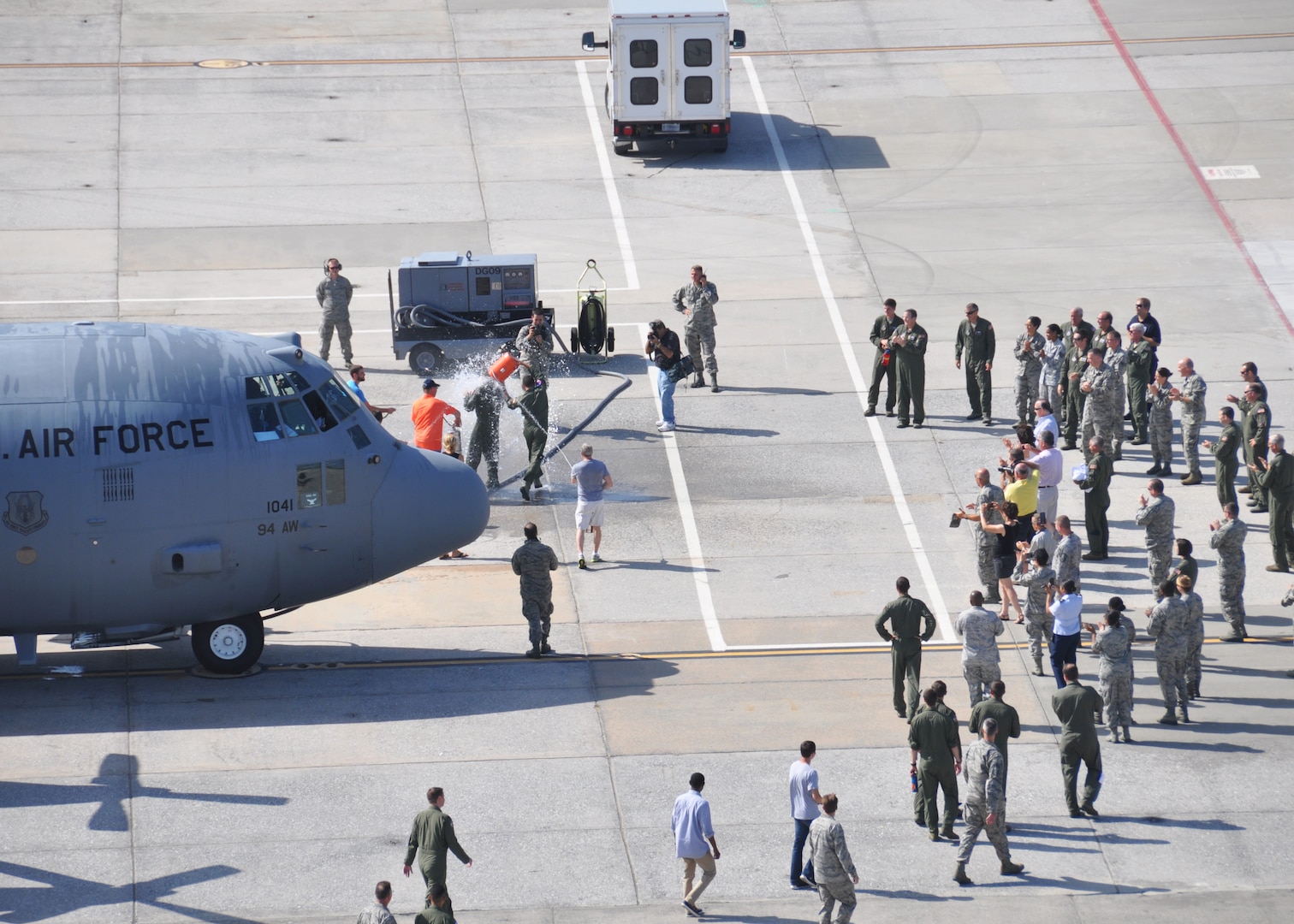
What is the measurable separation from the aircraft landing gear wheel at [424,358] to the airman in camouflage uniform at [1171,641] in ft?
43.0

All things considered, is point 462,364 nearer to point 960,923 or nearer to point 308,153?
point 308,153

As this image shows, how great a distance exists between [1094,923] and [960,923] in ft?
3.66

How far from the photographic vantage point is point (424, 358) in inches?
1102

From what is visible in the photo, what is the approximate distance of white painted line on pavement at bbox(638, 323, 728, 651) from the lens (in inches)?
819

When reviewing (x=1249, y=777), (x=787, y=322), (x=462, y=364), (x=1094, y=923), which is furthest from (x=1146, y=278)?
(x=1094, y=923)

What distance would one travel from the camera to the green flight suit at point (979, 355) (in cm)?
2606

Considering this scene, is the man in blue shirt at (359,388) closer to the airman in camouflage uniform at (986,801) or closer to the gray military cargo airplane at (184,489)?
the gray military cargo airplane at (184,489)

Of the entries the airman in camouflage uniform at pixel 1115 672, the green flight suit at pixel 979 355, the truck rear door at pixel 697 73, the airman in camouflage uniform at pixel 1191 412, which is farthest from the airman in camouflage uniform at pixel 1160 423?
the truck rear door at pixel 697 73

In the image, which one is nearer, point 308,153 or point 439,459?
point 439,459

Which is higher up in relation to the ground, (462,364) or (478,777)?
(462,364)

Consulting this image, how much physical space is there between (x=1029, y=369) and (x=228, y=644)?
12433 millimetres

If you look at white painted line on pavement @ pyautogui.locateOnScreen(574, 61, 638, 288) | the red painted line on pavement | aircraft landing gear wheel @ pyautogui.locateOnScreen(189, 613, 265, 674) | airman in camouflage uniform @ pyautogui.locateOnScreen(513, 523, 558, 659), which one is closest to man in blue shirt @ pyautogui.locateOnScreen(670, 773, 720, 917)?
airman in camouflage uniform @ pyautogui.locateOnScreen(513, 523, 558, 659)

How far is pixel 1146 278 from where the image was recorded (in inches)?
1228

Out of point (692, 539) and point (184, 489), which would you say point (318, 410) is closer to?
point (184, 489)
